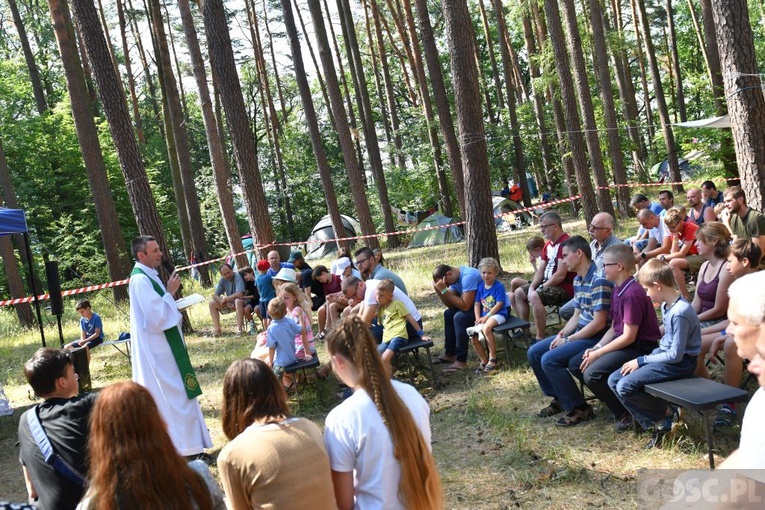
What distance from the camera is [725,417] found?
505 cm

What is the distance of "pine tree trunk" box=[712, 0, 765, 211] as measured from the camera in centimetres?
787

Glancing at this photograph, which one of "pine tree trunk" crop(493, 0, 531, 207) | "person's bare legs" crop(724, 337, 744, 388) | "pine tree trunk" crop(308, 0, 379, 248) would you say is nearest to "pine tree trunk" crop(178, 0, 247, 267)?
"pine tree trunk" crop(308, 0, 379, 248)

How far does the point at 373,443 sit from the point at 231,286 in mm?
9930

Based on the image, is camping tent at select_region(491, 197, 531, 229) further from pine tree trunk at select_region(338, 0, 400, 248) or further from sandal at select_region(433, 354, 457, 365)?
sandal at select_region(433, 354, 457, 365)

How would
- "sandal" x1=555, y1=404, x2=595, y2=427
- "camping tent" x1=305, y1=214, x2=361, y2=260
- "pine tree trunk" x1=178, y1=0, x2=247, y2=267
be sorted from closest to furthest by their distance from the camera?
"sandal" x1=555, y1=404, x2=595, y2=427 → "pine tree trunk" x1=178, y1=0, x2=247, y2=267 → "camping tent" x1=305, y1=214, x2=361, y2=260

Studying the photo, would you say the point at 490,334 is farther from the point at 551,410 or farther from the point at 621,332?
the point at 621,332

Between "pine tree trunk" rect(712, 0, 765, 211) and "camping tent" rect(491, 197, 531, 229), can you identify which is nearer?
"pine tree trunk" rect(712, 0, 765, 211)

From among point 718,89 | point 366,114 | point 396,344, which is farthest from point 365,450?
point 366,114

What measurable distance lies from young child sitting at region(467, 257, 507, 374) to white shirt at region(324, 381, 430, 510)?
439cm

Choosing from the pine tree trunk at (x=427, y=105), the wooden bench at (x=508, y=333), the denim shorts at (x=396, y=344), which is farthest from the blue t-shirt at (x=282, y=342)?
the pine tree trunk at (x=427, y=105)

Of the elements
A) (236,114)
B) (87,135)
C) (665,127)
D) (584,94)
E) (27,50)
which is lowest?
(665,127)

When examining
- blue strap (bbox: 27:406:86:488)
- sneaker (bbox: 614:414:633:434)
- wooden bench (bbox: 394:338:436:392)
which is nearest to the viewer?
blue strap (bbox: 27:406:86:488)

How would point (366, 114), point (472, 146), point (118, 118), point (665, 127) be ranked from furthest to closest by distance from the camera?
1. point (665, 127)
2. point (366, 114)
3. point (118, 118)
4. point (472, 146)

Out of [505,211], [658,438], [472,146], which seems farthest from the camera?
[505,211]
